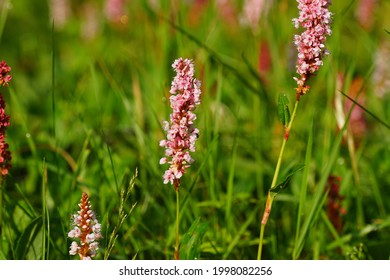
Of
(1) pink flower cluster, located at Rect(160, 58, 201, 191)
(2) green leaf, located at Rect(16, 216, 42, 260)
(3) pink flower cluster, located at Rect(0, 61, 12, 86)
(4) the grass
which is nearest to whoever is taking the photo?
(1) pink flower cluster, located at Rect(160, 58, 201, 191)


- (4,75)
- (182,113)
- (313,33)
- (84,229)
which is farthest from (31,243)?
(313,33)

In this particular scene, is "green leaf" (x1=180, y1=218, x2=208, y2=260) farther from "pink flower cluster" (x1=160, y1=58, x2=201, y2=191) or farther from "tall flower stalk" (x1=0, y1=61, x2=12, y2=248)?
"tall flower stalk" (x1=0, y1=61, x2=12, y2=248)

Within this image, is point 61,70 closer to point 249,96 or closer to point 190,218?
point 249,96

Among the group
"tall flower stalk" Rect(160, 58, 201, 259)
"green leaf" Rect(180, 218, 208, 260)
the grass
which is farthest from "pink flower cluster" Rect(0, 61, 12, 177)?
"green leaf" Rect(180, 218, 208, 260)

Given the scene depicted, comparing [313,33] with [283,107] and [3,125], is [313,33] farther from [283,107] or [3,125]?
[3,125]

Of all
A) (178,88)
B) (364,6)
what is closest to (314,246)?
(178,88)

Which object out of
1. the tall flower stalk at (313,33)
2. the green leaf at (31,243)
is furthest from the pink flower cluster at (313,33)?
the green leaf at (31,243)
